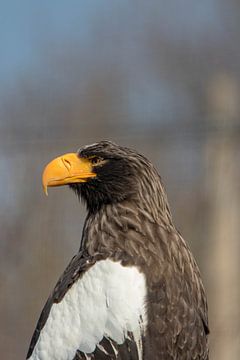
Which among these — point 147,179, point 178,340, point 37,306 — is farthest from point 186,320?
point 37,306

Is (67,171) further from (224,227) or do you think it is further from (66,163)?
(224,227)

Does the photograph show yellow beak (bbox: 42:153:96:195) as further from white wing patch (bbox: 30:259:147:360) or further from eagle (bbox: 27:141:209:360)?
white wing patch (bbox: 30:259:147:360)

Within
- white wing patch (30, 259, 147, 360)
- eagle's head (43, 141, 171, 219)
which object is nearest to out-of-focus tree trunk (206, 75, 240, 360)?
eagle's head (43, 141, 171, 219)

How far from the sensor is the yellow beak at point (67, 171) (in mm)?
4883

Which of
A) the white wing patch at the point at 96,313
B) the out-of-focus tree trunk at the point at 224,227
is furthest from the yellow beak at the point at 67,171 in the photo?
the out-of-focus tree trunk at the point at 224,227

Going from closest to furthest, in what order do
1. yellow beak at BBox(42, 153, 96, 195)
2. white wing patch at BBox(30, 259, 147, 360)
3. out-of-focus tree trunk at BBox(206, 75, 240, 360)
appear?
white wing patch at BBox(30, 259, 147, 360) < yellow beak at BBox(42, 153, 96, 195) < out-of-focus tree trunk at BBox(206, 75, 240, 360)

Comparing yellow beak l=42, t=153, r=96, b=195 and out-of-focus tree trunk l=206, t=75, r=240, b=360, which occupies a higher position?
yellow beak l=42, t=153, r=96, b=195

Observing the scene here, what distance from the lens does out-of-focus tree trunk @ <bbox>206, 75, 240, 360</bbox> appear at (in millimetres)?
6004

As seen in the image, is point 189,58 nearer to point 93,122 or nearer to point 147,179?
point 93,122

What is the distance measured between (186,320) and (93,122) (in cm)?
220

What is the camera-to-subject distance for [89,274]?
462cm

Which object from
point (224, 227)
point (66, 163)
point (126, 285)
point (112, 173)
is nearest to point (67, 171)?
point (66, 163)

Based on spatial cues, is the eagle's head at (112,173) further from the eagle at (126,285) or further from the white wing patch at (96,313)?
the white wing patch at (96,313)

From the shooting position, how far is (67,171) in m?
4.91
